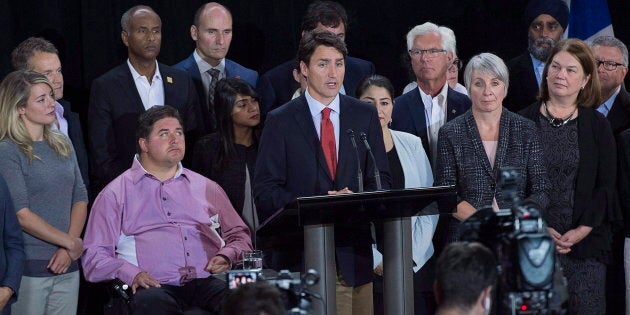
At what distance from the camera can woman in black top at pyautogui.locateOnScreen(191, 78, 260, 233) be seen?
6285mm

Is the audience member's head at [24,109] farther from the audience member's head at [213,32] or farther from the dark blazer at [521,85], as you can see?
the dark blazer at [521,85]

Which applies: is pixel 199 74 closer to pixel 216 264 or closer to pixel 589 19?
pixel 216 264

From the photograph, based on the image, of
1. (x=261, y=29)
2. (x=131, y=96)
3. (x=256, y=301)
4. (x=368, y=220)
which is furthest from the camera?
(x=261, y=29)

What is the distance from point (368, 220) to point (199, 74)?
2.55 m

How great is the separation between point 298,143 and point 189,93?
68.2 inches

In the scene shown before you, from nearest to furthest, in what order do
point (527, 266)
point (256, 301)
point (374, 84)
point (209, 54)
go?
point (256, 301), point (527, 266), point (374, 84), point (209, 54)

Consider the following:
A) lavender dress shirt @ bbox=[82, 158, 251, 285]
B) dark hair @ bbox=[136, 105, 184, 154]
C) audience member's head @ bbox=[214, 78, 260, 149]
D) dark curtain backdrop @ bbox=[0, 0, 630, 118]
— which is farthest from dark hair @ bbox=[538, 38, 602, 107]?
dark curtain backdrop @ bbox=[0, 0, 630, 118]

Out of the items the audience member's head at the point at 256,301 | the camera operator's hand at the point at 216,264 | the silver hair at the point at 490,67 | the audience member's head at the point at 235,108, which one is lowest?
the camera operator's hand at the point at 216,264

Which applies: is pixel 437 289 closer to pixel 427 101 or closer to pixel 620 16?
pixel 427 101

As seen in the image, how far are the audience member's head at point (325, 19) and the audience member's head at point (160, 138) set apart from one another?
4.29 feet

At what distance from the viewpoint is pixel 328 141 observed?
508 cm

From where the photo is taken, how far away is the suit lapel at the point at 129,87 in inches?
254

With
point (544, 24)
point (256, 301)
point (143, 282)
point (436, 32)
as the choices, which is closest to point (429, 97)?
point (436, 32)

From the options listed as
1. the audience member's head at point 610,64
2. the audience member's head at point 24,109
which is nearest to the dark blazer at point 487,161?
the audience member's head at point 610,64
